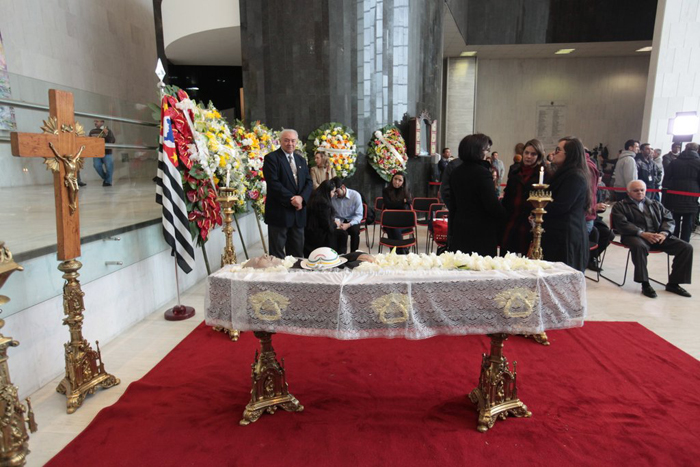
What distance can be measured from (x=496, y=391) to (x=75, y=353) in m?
2.83

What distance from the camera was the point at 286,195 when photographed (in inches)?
196

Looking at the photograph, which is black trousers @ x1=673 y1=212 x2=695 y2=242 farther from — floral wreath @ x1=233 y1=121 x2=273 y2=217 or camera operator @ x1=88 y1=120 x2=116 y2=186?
camera operator @ x1=88 y1=120 x2=116 y2=186

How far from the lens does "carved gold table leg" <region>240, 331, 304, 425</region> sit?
2766 millimetres

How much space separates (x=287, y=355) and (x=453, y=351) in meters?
1.40

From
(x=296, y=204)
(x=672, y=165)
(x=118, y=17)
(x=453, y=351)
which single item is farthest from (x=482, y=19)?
(x=453, y=351)

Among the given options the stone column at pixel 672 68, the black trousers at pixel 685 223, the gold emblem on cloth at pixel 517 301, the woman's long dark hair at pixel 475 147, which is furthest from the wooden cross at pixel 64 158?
the stone column at pixel 672 68

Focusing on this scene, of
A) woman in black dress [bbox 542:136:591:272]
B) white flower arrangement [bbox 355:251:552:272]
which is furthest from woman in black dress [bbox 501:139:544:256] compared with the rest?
white flower arrangement [bbox 355:251:552:272]

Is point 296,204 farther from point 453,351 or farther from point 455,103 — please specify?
point 455,103

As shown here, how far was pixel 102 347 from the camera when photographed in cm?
385

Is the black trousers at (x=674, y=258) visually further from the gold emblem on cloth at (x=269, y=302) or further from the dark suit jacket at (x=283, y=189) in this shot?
the gold emblem on cloth at (x=269, y=302)

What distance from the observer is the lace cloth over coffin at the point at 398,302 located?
2.52 meters

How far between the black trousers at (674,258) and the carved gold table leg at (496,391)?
11.6 ft

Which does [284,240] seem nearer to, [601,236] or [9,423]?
[9,423]

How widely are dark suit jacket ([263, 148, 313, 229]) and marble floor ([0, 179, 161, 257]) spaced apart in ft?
4.20
